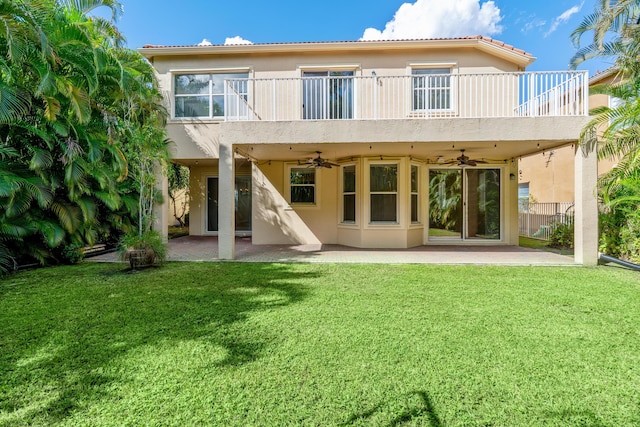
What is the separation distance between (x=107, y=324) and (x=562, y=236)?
13.6m

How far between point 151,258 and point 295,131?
482cm

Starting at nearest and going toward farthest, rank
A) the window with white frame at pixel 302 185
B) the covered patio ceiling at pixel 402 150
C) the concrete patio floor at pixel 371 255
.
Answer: the concrete patio floor at pixel 371 255, the covered patio ceiling at pixel 402 150, the window with white frame at pixel 302 185

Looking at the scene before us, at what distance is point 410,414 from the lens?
8.23ft

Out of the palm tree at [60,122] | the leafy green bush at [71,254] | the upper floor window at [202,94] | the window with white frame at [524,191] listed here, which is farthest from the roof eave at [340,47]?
the window with white frame at [524,191]

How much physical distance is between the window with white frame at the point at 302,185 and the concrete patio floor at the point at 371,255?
1.88 meters

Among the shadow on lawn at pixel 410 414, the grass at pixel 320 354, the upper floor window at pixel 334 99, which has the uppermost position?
the upper floor window at pixel 334 99

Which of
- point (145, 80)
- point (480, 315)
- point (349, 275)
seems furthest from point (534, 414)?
point (145, 80)

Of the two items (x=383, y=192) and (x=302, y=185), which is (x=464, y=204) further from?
(x=302, y=185)

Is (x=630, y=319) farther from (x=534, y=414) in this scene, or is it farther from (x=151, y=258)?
(x=151, y=258)

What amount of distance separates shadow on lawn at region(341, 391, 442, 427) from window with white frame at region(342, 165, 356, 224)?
9.06m

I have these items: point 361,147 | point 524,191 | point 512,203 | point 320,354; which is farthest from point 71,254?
point 524,191

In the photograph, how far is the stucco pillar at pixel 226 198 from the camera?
8672mm

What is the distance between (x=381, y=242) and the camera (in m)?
11.1

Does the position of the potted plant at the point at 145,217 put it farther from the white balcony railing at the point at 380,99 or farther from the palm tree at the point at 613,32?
the palm tree at the point at 613,32
